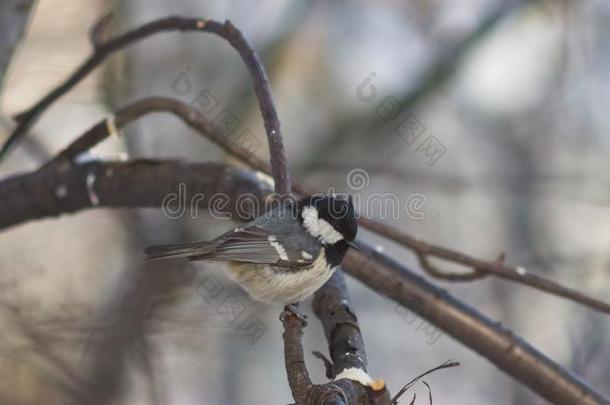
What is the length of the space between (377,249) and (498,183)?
351cm

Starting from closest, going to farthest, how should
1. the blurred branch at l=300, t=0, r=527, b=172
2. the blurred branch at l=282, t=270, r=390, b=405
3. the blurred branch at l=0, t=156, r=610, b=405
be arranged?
1. the blurred branch at l=282, t=270, r=390, b=405
2. the blurred branch at l=0, t=156, r=610, b=405
3. the blurred branch at l=300, t=0, r=527, b=172

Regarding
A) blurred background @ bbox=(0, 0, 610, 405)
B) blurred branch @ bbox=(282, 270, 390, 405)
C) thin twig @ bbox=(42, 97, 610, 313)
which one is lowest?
blurred branch @ bbox=(282, 270, 390, 405)

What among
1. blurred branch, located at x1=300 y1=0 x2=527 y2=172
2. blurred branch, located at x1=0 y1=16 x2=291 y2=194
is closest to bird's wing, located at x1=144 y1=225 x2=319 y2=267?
blurred branch, located at x1=0 y1=16 x2=291 y2=194

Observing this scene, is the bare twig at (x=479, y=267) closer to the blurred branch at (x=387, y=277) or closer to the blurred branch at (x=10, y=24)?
the blurred branch at (x=387, y=277)

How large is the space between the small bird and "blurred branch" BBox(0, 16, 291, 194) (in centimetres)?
21

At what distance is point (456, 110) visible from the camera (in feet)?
19.4

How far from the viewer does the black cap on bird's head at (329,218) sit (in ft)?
6.74

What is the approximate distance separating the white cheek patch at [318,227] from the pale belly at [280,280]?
0.16 feet

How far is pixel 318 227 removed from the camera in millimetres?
2115

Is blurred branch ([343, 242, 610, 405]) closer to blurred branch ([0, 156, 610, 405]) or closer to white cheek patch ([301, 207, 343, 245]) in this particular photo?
blurred branch ([0, 156, 610, 405])

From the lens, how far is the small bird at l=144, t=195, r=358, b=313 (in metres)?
2.04

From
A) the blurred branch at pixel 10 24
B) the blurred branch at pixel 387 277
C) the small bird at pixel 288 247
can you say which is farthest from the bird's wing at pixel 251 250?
the blurred branch at pixel 10 24

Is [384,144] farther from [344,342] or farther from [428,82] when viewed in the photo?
[344,342]

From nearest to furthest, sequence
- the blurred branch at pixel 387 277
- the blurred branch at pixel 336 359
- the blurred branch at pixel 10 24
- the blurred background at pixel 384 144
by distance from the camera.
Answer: the blurred branch at pixel 336 359
the blurred branch at pixel 387 277
the blurred branch at pixel 10 24
the blurred background at pixel 384 144
